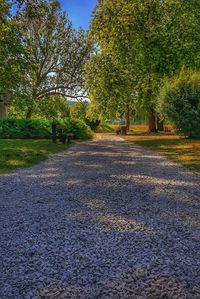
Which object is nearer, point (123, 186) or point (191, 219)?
point (191, 219)

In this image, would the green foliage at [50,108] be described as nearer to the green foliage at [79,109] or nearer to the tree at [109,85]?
the green foliage at [79,109]

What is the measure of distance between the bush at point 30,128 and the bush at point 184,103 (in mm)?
12127

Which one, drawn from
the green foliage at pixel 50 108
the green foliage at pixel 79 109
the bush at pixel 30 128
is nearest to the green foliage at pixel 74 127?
the bush at pixel 30 128

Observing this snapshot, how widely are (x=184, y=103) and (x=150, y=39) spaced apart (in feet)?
61.2

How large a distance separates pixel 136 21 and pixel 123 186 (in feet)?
116

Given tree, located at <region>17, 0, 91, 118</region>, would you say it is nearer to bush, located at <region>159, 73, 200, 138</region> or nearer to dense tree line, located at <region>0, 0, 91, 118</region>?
dense tree line, located at <region>0, 0, 91, 118</region>

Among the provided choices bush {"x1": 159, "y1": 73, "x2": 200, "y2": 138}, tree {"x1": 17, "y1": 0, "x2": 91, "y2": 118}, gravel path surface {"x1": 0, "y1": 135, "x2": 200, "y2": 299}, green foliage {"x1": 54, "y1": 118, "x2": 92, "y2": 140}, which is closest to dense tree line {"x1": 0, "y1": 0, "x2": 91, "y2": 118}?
tree {"x1": 17, "y1": 0, "x2": 91, "y2": 118}

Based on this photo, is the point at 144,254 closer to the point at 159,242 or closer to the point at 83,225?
the point at 159,242

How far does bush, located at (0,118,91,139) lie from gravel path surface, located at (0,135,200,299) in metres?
24.8

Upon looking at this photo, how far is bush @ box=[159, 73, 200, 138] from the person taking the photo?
81.0 feet

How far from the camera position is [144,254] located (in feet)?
16.7

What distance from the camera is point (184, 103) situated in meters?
24.9

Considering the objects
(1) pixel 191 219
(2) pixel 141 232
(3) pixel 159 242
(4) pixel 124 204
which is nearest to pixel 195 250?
(3) pixel 159 242

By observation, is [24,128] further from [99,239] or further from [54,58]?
[99,239]
